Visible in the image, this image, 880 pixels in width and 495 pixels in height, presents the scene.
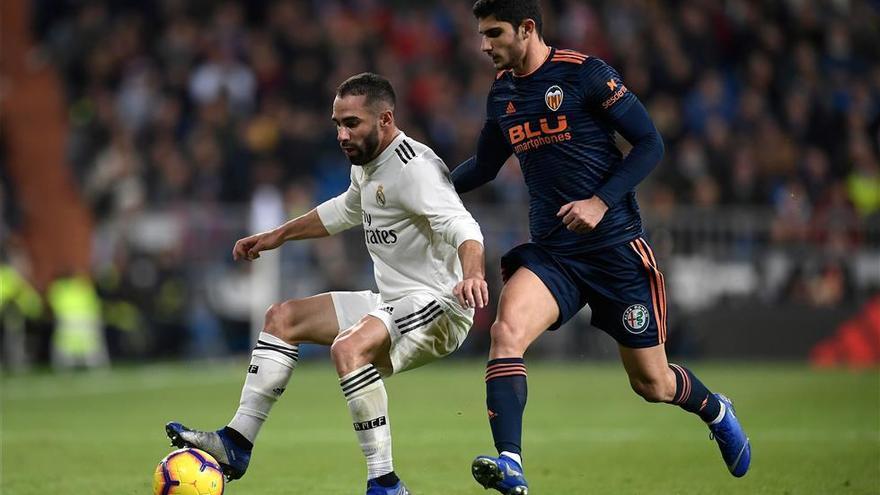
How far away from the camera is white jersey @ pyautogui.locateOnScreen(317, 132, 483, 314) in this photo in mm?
6457

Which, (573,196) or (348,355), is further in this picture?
(573,196)

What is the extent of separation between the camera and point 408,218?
6.60 meters

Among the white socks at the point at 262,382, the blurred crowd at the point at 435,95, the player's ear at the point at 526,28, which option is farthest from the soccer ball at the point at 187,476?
the blurred crowd at the point at 435,95

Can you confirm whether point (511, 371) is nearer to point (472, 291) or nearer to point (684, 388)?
point (472, 291)

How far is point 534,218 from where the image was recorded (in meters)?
6.77

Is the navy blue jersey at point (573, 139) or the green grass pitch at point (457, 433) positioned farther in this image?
the green grass pitch at point (457, 433)

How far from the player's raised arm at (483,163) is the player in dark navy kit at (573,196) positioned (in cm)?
5

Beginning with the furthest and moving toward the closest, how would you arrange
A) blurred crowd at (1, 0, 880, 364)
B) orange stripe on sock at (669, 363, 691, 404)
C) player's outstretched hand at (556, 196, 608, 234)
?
blurred crowd at (1, 0, 880, 364) → orange stripe on sock at (669, 363, 691, 404) → player's outstretched hand at (556, 196, 608, 234)

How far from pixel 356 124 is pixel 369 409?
1.37 meters

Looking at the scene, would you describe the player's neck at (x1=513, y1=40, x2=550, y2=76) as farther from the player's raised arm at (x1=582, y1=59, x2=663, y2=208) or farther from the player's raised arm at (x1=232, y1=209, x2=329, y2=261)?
the player's raised arm at (x1=232, y1=209, x2=329, y2=261)

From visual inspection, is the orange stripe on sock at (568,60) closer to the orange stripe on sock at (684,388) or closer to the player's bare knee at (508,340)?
the player's bare knee at (508,340)

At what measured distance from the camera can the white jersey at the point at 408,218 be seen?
→ 6.46 meters

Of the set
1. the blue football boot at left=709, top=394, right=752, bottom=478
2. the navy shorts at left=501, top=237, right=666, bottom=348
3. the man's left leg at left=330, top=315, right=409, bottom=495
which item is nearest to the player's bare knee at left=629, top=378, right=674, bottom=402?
the navy shorts at left=501, top=237, right=666, bottom=348

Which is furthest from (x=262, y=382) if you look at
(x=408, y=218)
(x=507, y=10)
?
(x=507, y=10)
